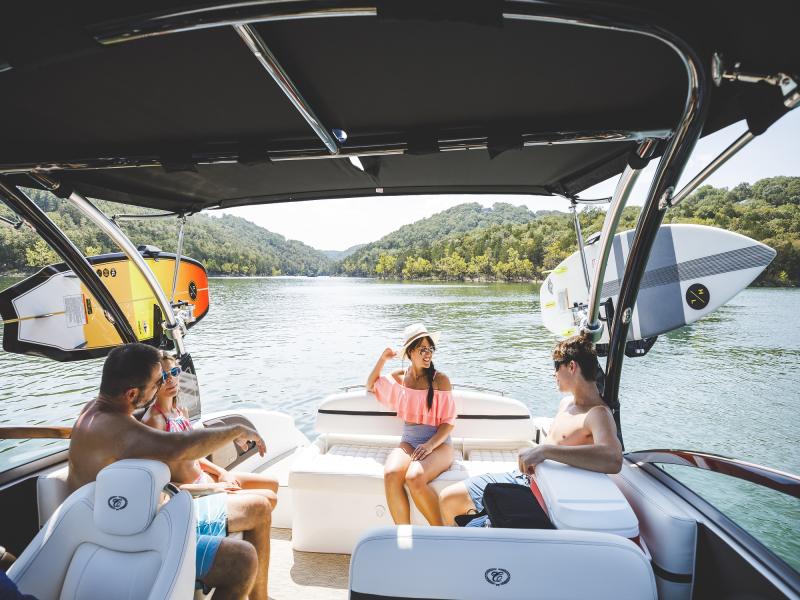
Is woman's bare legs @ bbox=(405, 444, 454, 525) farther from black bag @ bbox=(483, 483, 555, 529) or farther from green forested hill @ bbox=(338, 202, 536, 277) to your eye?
green forested hill @ bbox=(338, 202, 536, 277)

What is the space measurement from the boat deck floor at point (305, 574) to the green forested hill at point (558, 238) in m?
12.8

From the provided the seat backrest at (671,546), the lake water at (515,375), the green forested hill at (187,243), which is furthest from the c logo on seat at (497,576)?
the lake water at (515,375)

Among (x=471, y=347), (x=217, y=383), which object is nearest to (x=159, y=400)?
(x=217, y=383)

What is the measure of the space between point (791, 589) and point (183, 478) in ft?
7.20

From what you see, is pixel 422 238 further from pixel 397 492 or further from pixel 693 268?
pixel 397 492

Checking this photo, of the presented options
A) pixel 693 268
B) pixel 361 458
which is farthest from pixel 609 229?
pixel 361 458

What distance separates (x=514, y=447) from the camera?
115 inches

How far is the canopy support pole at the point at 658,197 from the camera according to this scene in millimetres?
1252

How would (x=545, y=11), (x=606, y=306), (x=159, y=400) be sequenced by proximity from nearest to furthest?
(x=545, y=11) < (x=159, y=400) < (x=606, y=306)

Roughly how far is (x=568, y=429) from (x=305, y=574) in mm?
1583

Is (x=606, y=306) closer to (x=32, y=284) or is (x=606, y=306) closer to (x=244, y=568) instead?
(x=244, y=568)

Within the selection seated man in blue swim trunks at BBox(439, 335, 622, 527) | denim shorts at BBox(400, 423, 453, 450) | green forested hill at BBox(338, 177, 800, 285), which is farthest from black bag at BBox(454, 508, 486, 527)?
green forested hill at BBox(338, 177, 800, 285)

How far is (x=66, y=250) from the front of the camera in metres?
2.53

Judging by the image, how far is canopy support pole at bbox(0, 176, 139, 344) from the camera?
2215 mm
